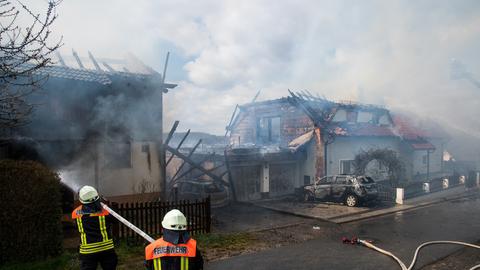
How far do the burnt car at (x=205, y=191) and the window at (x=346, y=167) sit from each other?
7.63 m

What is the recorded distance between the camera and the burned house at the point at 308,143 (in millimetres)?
18297

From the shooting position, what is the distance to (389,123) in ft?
80.4

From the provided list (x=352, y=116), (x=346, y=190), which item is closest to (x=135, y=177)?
(x=346, y=190)

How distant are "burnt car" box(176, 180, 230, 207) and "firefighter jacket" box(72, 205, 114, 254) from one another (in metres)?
10.3

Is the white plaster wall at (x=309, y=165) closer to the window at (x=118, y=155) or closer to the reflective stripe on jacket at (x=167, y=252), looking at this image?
the window at (x=118, y=155)

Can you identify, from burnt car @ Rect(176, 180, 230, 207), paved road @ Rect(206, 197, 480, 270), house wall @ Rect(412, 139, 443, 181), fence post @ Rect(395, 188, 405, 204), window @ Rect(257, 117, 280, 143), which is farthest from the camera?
house wall @ Rect(412, 139, 443, 181)

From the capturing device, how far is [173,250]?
3.33 metres

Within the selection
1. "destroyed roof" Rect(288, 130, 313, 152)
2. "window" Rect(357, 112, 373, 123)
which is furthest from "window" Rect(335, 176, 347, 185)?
"window" Rect(357, 112, 373, 123)

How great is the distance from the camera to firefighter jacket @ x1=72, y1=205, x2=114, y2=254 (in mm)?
5012

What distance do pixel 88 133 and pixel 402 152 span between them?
21.4 meters

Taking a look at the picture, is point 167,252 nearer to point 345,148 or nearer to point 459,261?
point 459,261

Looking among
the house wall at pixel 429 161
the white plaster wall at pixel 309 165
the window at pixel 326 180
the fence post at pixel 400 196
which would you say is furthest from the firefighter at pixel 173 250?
the house wall at pixel 429 161

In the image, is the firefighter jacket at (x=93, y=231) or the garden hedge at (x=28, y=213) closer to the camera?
the firefighter jacket at (x=93, y=231)

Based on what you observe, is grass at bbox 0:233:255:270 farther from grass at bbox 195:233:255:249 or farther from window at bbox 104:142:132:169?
window at bbox 104:142:132:169
